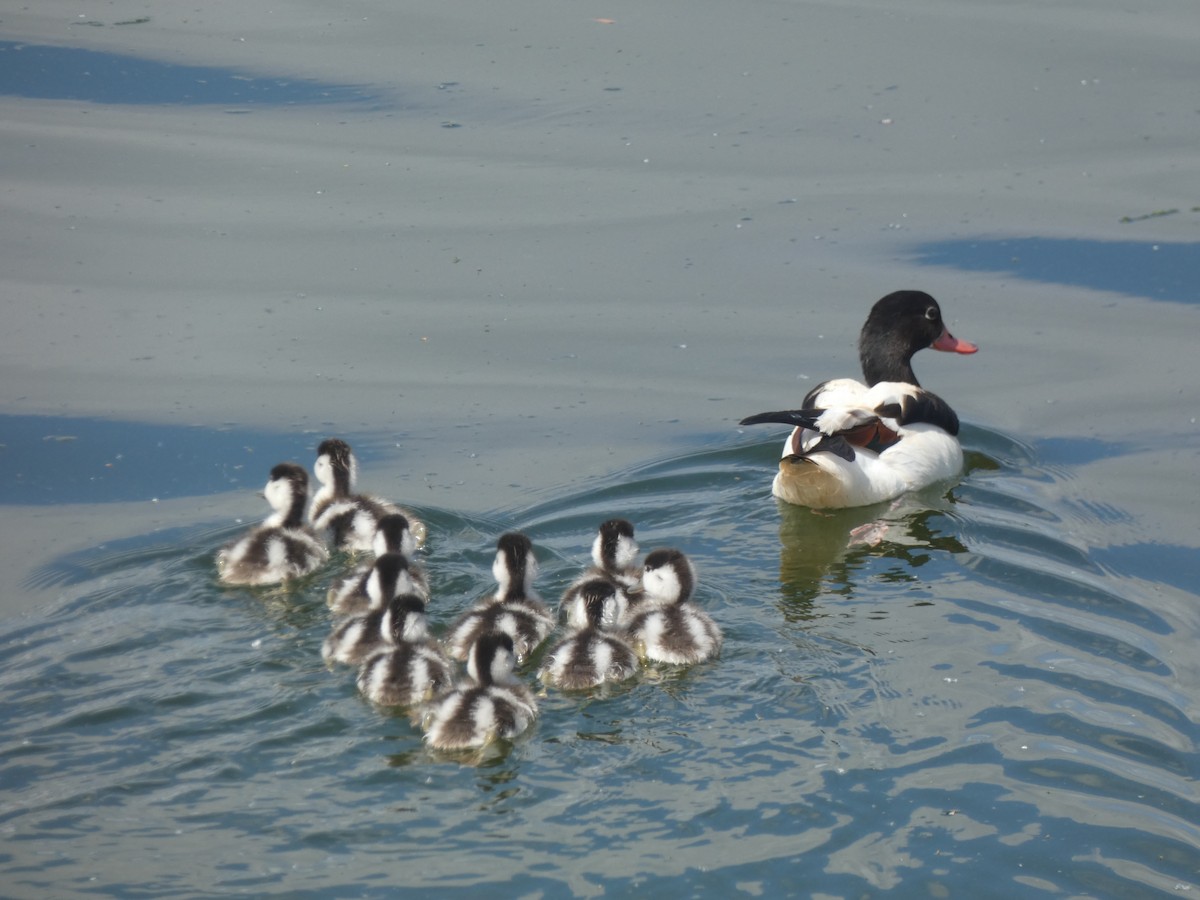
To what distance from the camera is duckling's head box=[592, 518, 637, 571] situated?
757cm

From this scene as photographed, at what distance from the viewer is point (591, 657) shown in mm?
6777

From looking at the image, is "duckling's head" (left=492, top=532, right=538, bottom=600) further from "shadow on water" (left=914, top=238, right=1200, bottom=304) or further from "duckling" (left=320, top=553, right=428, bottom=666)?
"shadow on water" (left=914, top=238, right=1200, bottom=304)

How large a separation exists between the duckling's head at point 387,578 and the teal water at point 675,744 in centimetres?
35

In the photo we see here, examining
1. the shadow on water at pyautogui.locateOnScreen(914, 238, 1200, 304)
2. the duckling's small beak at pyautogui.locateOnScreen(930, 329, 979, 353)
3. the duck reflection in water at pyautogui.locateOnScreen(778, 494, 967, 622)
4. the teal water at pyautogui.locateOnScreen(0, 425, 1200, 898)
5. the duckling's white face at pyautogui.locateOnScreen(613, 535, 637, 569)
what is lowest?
the teal water at pyautogui.locateOnScreen(0, 425, 1200, 898)

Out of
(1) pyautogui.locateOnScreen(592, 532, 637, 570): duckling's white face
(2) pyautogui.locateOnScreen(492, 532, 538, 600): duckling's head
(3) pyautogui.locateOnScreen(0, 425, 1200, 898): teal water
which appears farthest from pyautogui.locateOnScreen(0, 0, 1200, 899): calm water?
(2) pyautogui.locateOnScreen(492, 532, 538, 600): duckling's head

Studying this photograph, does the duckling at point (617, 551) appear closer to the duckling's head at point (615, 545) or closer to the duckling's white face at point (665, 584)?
the duckling's head at point (615, 545)

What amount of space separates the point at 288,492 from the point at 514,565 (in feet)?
4.35

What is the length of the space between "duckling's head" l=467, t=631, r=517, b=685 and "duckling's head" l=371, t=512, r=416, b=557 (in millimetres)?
1104

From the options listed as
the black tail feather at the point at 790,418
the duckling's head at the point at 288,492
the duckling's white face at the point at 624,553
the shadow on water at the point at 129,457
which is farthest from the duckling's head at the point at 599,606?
the shadow on water at the point at 129,457

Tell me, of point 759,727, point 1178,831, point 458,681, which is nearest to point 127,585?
point 458,681

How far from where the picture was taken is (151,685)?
21.8ft

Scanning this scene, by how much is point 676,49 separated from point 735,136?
1.57m

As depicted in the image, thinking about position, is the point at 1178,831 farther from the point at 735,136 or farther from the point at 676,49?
the point at 676,49

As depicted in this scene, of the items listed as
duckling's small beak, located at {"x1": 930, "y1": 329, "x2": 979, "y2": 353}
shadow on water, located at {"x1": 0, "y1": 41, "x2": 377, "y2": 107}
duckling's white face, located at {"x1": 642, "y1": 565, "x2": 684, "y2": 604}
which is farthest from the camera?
shadow on water, located at {"x1": 0, "y1": 41, "x2": 377, "y2": 107}
